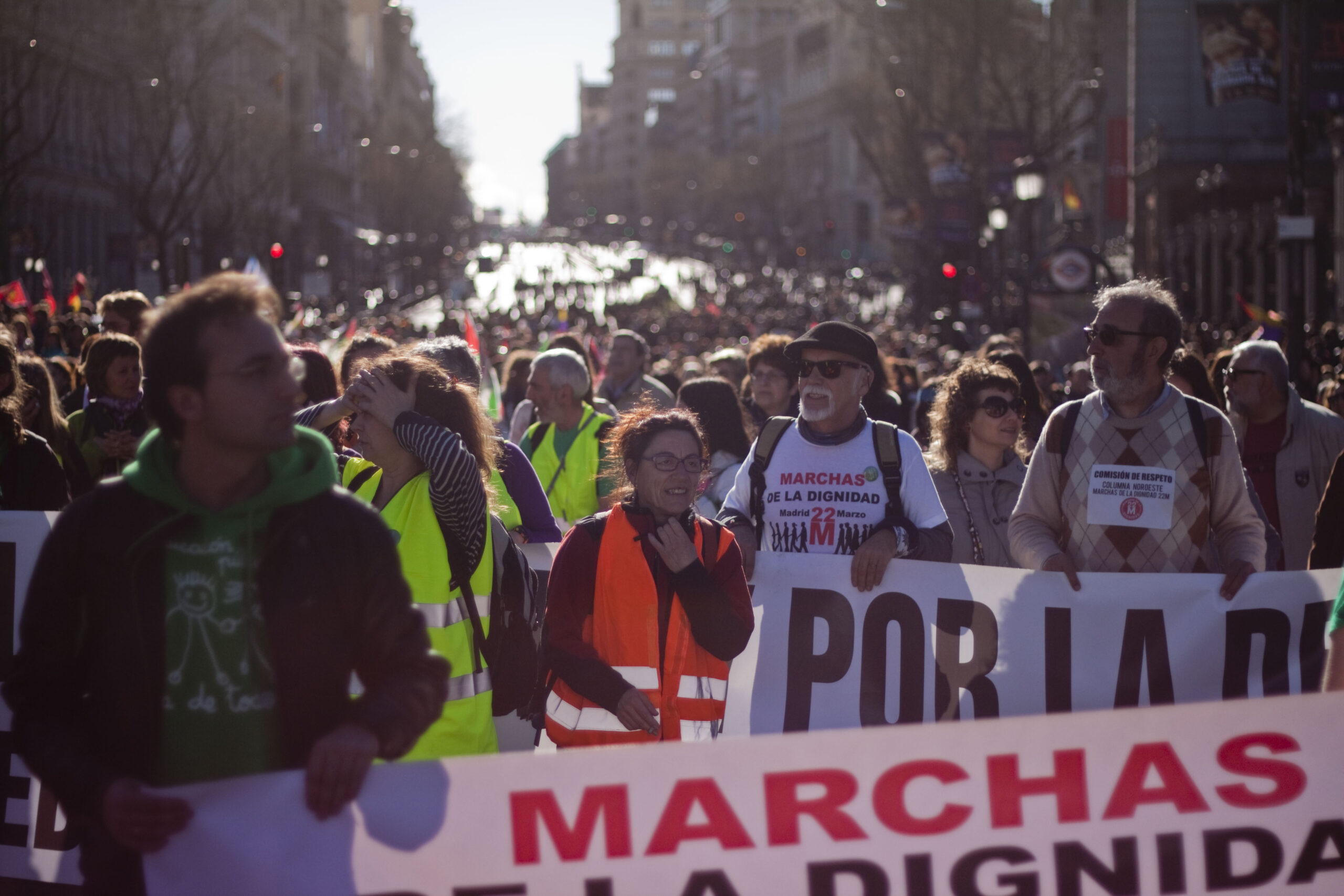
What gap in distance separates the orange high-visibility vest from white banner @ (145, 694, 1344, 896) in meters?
1.02

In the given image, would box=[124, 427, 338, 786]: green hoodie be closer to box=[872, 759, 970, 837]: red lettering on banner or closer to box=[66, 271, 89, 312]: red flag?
box=[872, 759, 970, 837]: red lettering on banner

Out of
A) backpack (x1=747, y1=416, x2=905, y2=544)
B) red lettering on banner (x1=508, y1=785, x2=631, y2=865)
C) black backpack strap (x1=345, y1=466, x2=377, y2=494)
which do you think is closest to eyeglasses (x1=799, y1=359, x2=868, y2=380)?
backpack (x1=747, y1=416, x2=905, y2=544)

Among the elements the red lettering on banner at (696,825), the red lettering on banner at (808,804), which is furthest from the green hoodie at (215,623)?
the red lettering on banner at (808,804)

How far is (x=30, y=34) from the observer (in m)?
27.2

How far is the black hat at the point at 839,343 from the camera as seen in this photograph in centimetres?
469

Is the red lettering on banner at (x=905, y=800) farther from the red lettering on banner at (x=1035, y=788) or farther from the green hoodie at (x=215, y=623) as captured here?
the green hoodie at (x=215, y=623)

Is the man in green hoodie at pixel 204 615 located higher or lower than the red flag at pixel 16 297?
lower

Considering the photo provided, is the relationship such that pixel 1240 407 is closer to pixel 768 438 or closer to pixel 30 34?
pixel 768 438

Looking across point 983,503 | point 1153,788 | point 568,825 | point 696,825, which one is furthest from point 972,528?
point 568,825

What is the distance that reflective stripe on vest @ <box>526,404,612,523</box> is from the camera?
22.4ft

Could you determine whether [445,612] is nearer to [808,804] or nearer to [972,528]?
[808,804]

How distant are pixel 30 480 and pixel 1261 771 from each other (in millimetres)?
3819

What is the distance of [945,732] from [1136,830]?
430 mm

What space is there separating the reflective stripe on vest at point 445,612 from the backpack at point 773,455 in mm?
1110
